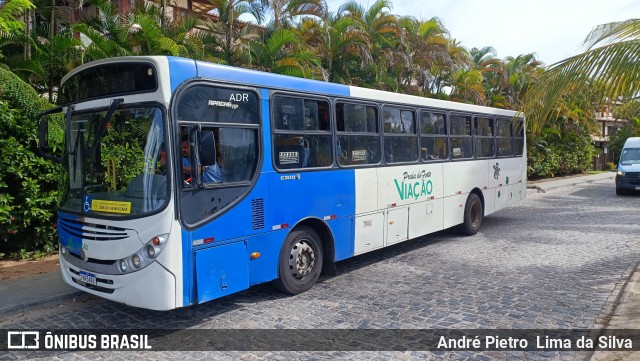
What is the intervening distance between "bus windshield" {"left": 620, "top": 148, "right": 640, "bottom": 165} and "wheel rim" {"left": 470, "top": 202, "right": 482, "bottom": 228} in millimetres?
12689

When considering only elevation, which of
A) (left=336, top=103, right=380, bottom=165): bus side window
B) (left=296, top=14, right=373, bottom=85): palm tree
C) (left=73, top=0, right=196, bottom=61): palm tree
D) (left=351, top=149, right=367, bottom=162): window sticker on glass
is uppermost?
(left=296, top=14, right=373, bottom=85): palm tree

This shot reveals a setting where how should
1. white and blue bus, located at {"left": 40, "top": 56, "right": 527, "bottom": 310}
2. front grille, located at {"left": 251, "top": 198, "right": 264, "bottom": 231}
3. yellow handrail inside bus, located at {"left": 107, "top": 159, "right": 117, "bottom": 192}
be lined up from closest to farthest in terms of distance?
white and blue bus, located at {"left": 40, "top": 56, "right": 527, "bottom": 310} → yellow handrail inside bus, located at {"left": 107, "top": 159, "right": 117, "bottom": 192} → front grille, located at {"left": 251, "top": 198, "right": 264, "bottom": 231}

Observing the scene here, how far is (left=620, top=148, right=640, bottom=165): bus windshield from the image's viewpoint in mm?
20013

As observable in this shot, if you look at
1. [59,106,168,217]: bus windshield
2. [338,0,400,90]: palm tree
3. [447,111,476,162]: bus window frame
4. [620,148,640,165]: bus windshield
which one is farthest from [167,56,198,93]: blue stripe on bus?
[620,148,640,165]: bus windshield

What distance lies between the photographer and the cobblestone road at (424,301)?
5.39m

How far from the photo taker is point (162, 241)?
4.84m

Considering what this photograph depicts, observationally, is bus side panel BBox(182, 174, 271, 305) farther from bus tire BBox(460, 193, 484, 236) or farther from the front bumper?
bus tire BBox(460, 193, 484, 236)

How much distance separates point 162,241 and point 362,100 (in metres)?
4.06

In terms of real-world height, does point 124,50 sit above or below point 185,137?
above

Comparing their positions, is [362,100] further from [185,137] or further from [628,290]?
[628,290]

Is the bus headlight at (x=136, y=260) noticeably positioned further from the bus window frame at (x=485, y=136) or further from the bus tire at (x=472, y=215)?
the bus window frame at (x=485, y=136)

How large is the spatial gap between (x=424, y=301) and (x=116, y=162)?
13.6 feet

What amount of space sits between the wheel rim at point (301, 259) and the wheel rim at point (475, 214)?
18.4ft

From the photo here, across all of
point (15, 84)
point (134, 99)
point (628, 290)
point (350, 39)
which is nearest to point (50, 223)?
point (15, 84)
